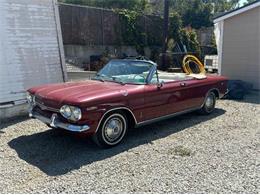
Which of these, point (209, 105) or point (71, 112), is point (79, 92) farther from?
point (209, 105)

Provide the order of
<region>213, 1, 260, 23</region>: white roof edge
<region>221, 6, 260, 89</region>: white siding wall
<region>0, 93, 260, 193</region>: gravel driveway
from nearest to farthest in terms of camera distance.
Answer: <region>0, 93, 260, 193</region>: gravel driveway → <region>213, 1, 260, 23</region>: white roof edge → <region>221, 6, 260, 89</region>: white siding wall

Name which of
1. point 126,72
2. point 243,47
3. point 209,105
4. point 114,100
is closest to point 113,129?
point 114,100

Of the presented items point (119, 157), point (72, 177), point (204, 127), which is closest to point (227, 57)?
point (204, 127)

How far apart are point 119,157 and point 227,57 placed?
7789 millimetres

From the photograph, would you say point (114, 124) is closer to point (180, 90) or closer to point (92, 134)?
point (92, 134)

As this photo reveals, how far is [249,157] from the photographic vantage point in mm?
4285

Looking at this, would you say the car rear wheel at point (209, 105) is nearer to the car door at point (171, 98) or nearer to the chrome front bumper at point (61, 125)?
the car door at point (171, 98)

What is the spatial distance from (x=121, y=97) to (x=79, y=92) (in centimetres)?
63

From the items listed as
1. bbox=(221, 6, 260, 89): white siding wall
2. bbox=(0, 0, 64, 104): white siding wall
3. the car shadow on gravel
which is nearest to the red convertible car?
the car shadow on gravel

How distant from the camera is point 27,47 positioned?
667cm

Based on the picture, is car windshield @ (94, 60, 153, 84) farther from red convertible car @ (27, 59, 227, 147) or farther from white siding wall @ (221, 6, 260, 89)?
white siding wall @ (221, 6, 260, 89)

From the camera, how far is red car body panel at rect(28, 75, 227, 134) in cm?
418

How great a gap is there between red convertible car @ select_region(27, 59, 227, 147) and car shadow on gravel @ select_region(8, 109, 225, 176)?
0.82 ft

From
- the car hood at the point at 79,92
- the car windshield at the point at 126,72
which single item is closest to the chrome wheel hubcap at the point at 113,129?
the car hood at the point at 79,92
